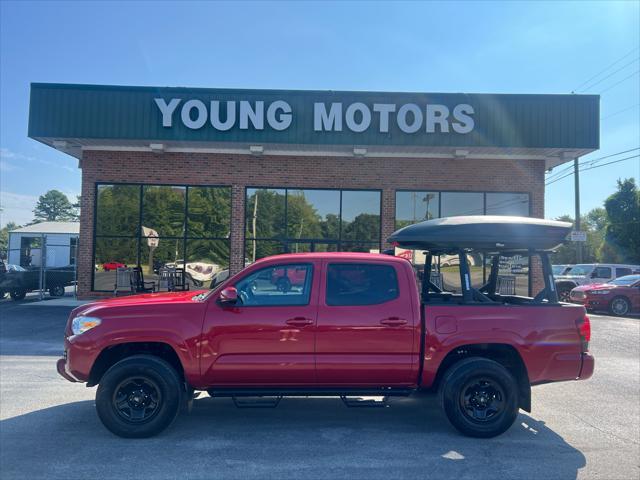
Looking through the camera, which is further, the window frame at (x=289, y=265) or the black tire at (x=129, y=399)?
the window frame at (x=289, y=265)

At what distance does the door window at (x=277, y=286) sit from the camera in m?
5.07

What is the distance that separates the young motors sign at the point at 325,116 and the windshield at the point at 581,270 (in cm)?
1081

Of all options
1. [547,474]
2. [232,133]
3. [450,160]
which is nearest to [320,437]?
[547,474]

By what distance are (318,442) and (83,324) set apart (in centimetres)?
262

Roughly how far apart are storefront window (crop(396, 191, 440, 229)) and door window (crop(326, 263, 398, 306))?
437 inches

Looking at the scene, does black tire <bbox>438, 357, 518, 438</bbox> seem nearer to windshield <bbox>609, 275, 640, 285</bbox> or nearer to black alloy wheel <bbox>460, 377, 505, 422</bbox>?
black alloy wheel <bbox>460, 377, 505, 422</bbox>

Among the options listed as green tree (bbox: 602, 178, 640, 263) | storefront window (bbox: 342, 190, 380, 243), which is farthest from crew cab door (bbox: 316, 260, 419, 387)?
green tree (bbox: 602, 178, 640, 263)

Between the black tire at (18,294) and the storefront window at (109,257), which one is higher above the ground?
the storefront window at (109,257)

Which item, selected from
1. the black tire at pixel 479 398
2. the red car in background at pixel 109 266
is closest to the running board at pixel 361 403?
the black tire at pixel 479 398

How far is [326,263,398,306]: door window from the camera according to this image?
510cm

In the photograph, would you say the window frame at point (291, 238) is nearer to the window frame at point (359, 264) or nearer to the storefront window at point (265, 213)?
the storefront window at point (265, 213)

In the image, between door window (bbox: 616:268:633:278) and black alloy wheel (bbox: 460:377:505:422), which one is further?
door window (bbox: 616:268:633:278)

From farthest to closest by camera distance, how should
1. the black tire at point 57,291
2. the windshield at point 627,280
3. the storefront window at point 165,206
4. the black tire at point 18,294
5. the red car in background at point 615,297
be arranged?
the black tire at point 57,291 → the black tire at point 18,294 → the windshield at point 627,280 → the red car in background at point 615,297 → the storefront window at point 165,206

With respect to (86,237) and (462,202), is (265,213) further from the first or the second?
(462,202)
